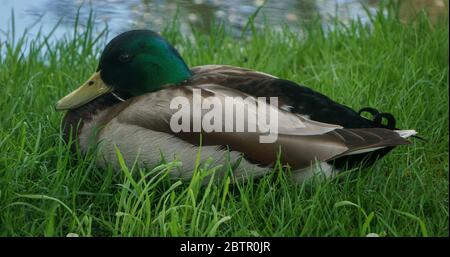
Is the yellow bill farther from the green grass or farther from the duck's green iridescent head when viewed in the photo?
the green grass

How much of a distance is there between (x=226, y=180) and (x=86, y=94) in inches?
33.8

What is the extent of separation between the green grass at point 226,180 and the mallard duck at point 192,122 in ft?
0.27

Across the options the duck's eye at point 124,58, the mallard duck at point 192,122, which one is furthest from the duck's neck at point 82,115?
the duck's eye at point 124,58

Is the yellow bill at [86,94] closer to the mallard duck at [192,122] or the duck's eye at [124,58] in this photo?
the mallard duck at [192,122]

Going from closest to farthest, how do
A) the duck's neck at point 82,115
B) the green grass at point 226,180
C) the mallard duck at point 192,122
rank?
the green grass at point 226,180 → the mallard duck at point 192,122 → the duck's neck at point 82,115

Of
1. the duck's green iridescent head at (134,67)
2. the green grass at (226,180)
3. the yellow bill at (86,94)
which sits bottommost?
the green grass at (226,180)

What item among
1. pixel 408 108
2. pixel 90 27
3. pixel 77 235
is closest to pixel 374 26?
pixel 408 108

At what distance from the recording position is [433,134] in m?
4.60

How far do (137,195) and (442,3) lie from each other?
3522 millimetres

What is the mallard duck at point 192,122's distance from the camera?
379 cm

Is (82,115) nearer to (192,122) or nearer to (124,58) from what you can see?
(124,58)

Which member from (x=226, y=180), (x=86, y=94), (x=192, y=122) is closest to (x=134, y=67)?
(x=86, y=94)

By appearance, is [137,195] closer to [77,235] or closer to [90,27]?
[77,235]

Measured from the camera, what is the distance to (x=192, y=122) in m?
3.79
